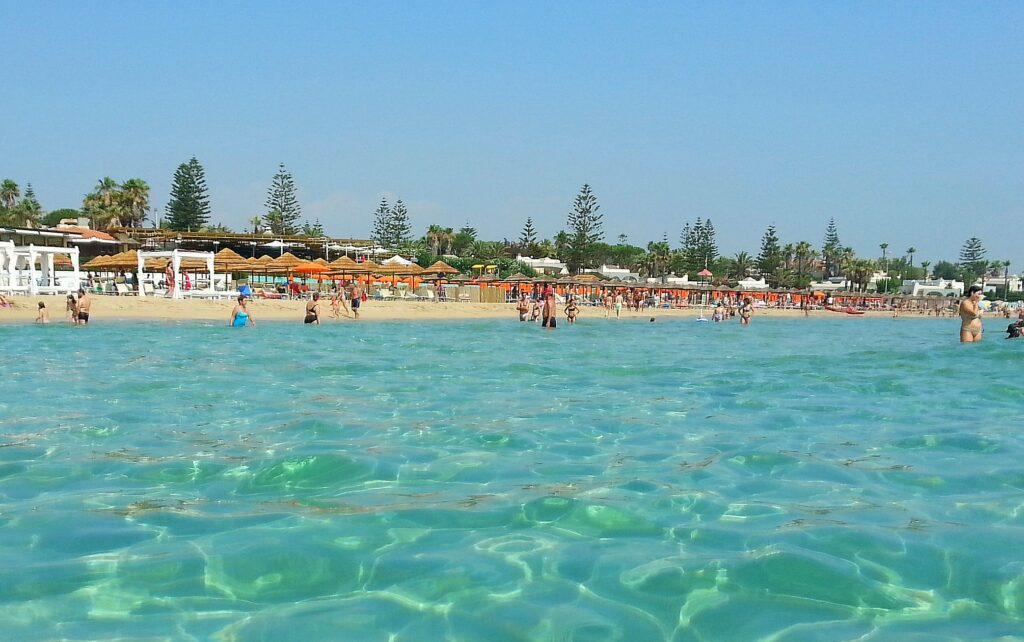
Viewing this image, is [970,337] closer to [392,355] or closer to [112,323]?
[392,355]

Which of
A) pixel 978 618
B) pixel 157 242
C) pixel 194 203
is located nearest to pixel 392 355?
pixel 978 618

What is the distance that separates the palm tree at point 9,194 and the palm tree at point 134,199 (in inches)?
633

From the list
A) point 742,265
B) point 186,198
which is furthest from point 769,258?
point 186,198

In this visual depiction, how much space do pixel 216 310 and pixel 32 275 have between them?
6242mm

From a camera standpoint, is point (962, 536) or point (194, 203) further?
point (194, 203)

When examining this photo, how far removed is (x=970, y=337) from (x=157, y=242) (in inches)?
1934

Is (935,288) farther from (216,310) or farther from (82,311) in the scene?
(82,311)

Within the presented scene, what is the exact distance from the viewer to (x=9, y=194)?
7169 cm

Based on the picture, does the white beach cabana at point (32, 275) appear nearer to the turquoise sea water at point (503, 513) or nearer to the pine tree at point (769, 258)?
the turquoise sea water at point (503, 513)

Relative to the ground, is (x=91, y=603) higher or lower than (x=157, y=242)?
lower

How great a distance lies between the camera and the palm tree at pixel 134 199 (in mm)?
62719

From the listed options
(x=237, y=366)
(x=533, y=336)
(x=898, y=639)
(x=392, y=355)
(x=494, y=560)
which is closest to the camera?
(x=898, y=639)

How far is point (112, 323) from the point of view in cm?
2069

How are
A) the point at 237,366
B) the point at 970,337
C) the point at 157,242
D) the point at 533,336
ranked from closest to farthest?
the point at 237,366, the point at 970,337, the point at 533,336, the point at 157,242
